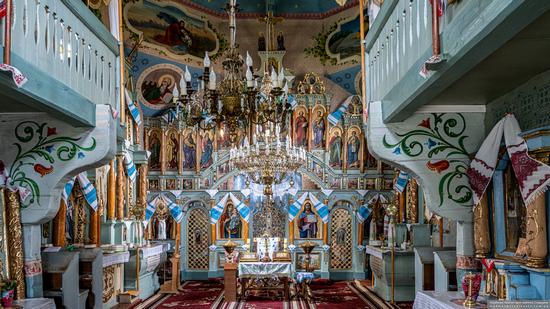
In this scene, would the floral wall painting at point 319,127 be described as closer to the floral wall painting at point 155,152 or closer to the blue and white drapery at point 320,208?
the blue and white drapery at point 320,208

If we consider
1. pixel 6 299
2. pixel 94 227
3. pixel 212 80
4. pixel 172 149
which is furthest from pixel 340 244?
pixel 6 299

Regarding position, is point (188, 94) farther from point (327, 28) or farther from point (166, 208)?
point (327, 28)

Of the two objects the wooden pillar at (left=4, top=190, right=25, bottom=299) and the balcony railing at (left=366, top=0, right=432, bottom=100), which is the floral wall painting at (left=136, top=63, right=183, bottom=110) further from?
the wooden pillar at (left=4, top=190, right=25, bottom=299)

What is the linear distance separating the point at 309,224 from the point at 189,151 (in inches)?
147

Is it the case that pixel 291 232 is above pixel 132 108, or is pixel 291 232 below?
below

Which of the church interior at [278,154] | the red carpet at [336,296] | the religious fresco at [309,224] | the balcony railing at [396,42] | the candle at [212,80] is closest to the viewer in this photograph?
the balcony railing at [396,42]

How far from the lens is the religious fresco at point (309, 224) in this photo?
16016mm

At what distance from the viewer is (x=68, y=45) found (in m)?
5.00

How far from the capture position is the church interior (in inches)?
173

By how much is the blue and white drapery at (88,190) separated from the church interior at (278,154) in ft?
0.08

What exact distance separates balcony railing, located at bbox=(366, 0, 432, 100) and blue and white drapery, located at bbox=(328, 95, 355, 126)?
9420mm

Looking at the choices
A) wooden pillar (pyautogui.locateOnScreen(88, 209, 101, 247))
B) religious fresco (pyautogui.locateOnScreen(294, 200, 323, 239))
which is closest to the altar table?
wooden pillar (pyautogui.locateOnScreen(88, 209, 101, 247))

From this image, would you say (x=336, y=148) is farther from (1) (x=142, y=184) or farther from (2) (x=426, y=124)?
(2) (x=426, y=124)

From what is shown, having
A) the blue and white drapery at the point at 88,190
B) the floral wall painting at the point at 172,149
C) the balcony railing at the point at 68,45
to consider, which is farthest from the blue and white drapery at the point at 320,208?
the balcony railing at the point at 68,45
